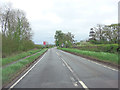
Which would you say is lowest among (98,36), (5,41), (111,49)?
(111,49)

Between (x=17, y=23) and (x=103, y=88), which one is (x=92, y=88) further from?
(x=17, y=23)

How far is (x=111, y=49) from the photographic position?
1772 centimetres

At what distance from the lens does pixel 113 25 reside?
146 feet

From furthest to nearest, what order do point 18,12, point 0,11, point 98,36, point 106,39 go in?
1. point 98,36
2. point 106,39
3. point 18,12
4. point 0,11

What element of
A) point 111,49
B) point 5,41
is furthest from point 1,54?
point 111,49

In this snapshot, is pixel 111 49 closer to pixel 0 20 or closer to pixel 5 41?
pixel 5 41

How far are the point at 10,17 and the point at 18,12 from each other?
3019 millimetres

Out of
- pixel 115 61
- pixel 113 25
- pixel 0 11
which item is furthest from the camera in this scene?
pixel 113 25

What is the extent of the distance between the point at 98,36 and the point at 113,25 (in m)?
12.8

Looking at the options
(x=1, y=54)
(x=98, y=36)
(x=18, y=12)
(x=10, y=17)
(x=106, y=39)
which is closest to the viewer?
(x=1, y=54)

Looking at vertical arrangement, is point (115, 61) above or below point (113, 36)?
below

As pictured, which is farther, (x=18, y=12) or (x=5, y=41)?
(x=18, y=12)

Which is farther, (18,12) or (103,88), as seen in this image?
(18,12)

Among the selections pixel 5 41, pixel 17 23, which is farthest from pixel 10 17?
pixel 5 41
